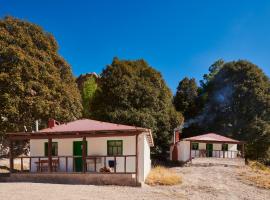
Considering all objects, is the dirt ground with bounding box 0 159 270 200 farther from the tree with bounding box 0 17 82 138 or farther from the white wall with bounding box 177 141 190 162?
the white wall with bounding box 177 141 190 162

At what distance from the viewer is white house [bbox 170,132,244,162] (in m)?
39.0

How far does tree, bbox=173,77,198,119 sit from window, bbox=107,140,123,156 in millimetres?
33747

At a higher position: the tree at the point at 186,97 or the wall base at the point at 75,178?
the tree at the point at 186,97

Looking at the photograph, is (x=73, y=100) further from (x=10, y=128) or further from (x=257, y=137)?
(x=257, y=137)

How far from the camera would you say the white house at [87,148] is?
21.0 metres

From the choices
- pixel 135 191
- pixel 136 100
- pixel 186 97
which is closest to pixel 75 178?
pixel 135 191

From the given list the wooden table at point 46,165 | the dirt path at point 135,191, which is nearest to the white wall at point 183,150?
the dirt path at point 135,191

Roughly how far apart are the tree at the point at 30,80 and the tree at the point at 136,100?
18.9 ft

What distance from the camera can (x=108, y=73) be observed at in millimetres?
41875

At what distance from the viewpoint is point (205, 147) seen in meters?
40.2

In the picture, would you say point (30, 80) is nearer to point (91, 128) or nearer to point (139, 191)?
point (91, 128)

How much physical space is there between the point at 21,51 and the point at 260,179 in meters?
20.6

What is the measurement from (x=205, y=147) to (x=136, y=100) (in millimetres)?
9021

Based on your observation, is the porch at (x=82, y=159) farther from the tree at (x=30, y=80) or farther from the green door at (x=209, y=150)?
the green door at (x=209, y=150)
